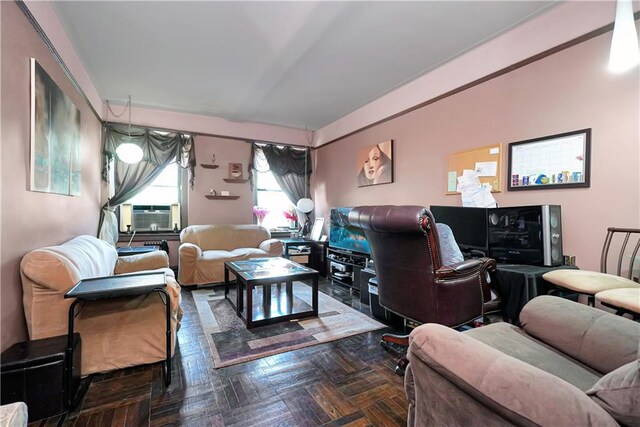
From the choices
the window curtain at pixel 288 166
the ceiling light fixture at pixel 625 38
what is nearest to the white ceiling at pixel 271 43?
the ceiling light fixture at pixel 625 38

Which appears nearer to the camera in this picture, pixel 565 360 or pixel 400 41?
pixel 565 360

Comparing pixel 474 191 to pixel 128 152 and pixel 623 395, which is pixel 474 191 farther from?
pixel 128 152

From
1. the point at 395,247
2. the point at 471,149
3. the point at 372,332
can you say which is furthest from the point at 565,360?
the point at 471,149

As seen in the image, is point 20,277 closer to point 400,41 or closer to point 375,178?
point 400,41

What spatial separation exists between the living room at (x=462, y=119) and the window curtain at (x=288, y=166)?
193cm

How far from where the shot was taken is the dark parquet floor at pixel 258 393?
1.53 m

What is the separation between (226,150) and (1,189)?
374 centimetres

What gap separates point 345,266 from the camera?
4086 millimetres

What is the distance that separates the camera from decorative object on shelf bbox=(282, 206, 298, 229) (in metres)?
5.64

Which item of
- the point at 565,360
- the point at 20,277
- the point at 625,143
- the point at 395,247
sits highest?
the point at 625,143

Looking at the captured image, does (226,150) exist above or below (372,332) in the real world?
above

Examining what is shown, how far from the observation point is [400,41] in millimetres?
2711

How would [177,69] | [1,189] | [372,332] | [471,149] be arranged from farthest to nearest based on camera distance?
[177,69] → [471,149] → [372,332] → [1,189]

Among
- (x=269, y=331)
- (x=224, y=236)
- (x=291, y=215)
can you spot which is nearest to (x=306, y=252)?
(x=291, y=215)
